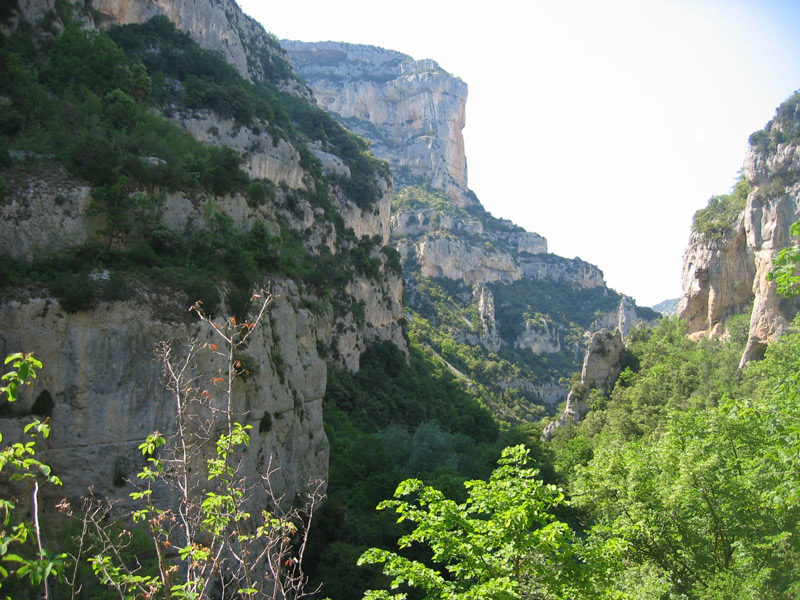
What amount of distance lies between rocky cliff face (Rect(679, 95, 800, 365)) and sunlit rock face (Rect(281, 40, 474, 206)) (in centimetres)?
8466

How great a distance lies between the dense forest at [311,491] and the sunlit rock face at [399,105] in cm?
10161

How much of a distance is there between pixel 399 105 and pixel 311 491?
141 metres

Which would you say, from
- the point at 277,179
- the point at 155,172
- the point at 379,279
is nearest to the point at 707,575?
the point at 155,172

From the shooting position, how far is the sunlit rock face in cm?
13800

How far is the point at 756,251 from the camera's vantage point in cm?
4644

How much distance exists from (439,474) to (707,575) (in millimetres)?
15241

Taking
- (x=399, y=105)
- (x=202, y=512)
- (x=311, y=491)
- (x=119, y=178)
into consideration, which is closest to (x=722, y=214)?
(x=311, y=491)

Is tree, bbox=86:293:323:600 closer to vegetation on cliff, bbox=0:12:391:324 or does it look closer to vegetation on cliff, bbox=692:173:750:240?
vegetation on cliff, bbox=0:12:391:324

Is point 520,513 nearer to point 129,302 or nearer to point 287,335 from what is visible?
point 129,302

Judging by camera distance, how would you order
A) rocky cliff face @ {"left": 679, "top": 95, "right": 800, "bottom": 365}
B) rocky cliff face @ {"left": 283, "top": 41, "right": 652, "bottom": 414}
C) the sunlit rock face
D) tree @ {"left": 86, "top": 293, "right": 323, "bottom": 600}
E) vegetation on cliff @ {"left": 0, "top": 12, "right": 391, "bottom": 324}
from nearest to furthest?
1. tree @ {"left": 86, "top": 293, "right": 323, "bottom": 600}
2. vegetation on cliff @ {"left": 0, "top": 12, "right": 391, "bottom": 324}
3. rocky cliff face @ {"left": 679, "top": 95, "right": 800, "bottom": 365}
4. rocky cliff face @ {"left": 283, "top": 41, "right": 652, "bottom": 414}
5. the sunlit rock face

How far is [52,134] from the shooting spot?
16.8m

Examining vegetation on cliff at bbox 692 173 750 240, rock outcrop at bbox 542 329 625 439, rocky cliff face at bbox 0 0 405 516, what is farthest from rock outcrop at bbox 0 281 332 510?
vegetation on cliff at bbox 692 173 750 240

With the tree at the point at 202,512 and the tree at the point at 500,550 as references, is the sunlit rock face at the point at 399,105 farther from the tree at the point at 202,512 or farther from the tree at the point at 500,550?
the tree at the point at 500,550

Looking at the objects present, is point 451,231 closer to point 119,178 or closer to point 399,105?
point 399,105
